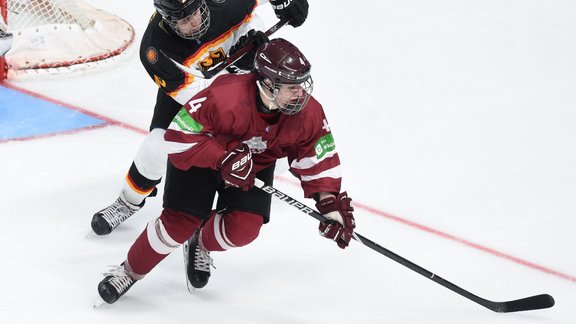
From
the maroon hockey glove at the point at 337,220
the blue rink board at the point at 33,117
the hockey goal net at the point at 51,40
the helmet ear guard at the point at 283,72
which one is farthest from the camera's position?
the hockey goal net at the point at 51,40

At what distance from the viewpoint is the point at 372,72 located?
189 inches

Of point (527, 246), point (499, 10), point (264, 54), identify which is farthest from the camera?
point (499, 10)

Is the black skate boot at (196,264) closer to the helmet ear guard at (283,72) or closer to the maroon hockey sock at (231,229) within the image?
the maroon hockey sock at (231,229)

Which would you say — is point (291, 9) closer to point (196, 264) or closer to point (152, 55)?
point (152, 55)

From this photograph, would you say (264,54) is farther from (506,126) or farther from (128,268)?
(506,126)

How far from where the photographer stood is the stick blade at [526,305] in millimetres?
3074

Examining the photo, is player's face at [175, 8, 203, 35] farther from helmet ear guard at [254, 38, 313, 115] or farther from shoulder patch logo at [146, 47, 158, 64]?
helmet ear guard at [254, 38, 313, 115]

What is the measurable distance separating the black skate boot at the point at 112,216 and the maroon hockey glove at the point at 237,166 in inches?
33.8

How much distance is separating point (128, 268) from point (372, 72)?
2.28 meters

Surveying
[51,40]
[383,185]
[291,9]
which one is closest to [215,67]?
[291,9]

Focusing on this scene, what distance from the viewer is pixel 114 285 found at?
285 centimetres

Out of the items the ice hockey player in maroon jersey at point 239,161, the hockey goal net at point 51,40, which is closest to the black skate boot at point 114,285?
the ice hockey player in maroon jersey at point 239,161

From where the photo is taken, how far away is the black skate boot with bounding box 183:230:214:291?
3.00 meters

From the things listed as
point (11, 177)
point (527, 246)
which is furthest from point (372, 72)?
point (11, 177)
